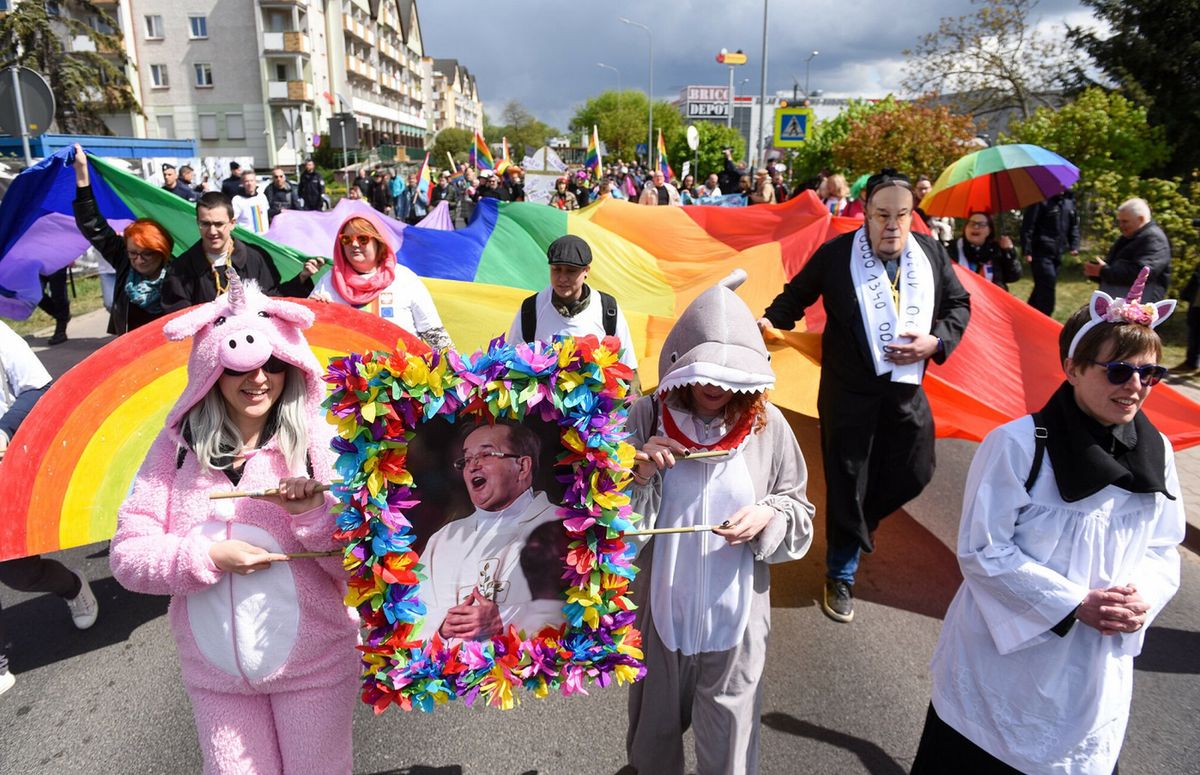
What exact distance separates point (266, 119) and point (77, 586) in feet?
153

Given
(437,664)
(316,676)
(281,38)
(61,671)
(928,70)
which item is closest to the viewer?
(437,664)

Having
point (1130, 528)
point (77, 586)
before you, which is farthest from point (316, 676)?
point (77, 586)

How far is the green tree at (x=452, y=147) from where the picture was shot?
6406 cm

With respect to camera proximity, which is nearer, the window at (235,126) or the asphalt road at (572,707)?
the asphalt road at (572,707)

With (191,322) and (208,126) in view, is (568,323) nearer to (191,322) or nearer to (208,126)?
(191,322)

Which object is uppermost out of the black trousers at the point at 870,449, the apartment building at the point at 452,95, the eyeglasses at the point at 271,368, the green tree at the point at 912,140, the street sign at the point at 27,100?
the apartment building at the point at 452,95

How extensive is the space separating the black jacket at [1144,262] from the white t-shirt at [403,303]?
6.18m

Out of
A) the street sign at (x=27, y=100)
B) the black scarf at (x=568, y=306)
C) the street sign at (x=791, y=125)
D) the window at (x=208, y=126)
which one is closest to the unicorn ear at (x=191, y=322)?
the black scarf at (x=568, y=306)

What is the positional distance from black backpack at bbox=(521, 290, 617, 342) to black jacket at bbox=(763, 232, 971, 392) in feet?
2.86

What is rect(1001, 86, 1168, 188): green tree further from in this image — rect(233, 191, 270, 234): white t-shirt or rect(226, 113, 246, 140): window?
rect(226, 113, 246, 140): window

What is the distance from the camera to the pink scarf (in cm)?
442

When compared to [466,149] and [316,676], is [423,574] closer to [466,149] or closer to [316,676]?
[316,676]

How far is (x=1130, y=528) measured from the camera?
2135 millimetres

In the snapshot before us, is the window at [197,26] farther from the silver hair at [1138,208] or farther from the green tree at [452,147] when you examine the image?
the silver hair at [1138,208]
